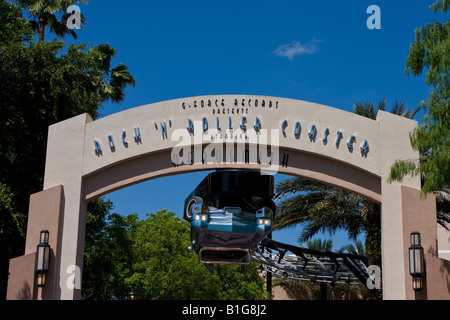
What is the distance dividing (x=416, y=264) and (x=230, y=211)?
506 centimetres

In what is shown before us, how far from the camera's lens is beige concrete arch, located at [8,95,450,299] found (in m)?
15.5

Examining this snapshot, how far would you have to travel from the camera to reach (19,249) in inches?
801

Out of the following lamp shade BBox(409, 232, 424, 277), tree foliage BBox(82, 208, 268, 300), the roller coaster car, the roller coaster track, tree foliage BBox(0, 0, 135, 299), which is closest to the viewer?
lamp shade BBox(409, 232, 424, 277)

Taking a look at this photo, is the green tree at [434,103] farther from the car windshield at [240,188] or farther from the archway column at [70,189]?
the archway column at [70,189]

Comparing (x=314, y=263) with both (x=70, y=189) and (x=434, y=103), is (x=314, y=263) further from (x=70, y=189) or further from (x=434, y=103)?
(x=434, y=103)

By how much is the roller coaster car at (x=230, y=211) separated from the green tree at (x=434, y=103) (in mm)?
4663

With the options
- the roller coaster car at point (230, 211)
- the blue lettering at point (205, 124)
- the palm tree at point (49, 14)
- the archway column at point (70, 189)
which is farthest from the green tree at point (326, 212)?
the palm tree at point (49, 14)

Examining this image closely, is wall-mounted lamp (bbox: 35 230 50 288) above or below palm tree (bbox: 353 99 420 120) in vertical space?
below

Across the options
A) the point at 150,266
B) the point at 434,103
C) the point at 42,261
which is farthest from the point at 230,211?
the point at 150,266

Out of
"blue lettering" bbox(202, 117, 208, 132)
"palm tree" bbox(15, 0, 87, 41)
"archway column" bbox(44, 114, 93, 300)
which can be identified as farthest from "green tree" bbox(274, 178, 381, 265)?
"palm tree" bbox(15, 0, 87, 41)

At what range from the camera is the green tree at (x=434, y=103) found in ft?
40.2

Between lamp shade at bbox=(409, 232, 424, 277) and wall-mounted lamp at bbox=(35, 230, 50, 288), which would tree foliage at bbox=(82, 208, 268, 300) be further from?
lamp shade at bbox=(409, 232, 424, 277)

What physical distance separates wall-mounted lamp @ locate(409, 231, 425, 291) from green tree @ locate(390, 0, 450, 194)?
1898mm
